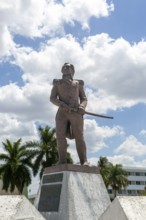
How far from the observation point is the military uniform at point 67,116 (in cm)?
934

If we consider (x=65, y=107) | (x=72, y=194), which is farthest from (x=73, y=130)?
(x=72, y=194)

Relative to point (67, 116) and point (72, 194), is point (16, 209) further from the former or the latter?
point (67, 116)

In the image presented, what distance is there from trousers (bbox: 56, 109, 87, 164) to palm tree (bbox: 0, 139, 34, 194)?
76.8 feet

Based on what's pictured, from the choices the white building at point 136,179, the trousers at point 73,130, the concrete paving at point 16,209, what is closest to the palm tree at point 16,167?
the trousers at point 73,130

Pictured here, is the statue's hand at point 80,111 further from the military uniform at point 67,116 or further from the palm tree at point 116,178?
the palm tree at point 116,178

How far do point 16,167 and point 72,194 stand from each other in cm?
2580

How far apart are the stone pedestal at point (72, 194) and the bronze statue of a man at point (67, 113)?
47 centimetres

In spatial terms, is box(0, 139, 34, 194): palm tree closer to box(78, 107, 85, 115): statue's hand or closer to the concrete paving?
box(78, 107, 85, 115): statue's hand

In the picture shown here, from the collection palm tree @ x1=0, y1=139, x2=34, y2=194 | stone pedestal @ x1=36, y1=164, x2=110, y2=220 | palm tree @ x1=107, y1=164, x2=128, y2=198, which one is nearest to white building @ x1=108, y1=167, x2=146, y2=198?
palm tree @ x1=107, y1=164, x2=128, y2=198

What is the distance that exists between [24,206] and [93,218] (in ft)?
12.7

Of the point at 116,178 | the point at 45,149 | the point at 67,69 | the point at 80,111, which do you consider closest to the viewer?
the point at 80,111

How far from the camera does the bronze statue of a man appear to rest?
9320 mm

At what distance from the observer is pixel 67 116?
940cm

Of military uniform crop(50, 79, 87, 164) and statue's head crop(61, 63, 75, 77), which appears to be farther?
statue's head crop(61, 63, 75, 77)
